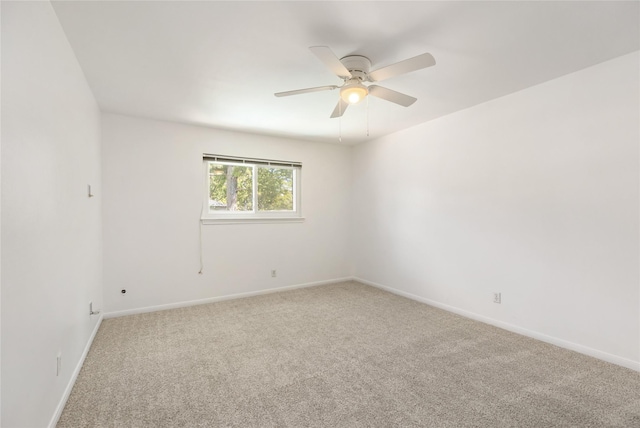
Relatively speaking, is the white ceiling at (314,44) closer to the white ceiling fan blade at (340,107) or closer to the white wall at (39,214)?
the white ceiling fan blade at (340,107)

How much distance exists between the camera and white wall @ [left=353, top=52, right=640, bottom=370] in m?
2.37

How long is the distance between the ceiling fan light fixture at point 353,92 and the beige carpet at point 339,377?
2014 millimetres

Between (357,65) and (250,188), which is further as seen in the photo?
(250,188)

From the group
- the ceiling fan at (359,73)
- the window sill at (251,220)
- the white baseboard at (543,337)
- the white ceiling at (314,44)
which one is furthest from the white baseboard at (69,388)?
the white baseboard at (543,337)

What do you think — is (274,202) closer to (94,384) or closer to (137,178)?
(137,178)

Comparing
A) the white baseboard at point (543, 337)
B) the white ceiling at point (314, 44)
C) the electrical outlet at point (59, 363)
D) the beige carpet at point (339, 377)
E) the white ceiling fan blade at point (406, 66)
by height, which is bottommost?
the beige carpet at point (339, 377)

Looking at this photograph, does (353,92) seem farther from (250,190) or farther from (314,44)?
(250,190)

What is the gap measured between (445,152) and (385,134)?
1.08 metres

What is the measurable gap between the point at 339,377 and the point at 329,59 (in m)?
2.13

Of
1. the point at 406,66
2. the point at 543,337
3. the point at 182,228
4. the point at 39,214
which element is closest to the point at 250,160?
the point at 182,228

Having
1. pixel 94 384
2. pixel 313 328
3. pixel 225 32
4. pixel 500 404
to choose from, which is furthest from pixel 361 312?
pixel 225 32

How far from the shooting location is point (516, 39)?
6.84 feet

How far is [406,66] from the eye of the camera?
Result: 1.96 m

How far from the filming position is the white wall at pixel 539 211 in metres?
2.37
